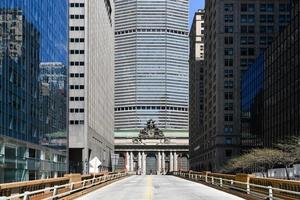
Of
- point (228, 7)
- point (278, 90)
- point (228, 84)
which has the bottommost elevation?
point (278, 90)

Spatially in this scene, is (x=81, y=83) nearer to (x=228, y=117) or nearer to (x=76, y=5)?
(x=76, y=5)

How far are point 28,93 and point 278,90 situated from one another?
42877mm

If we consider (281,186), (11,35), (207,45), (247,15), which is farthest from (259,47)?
(281,186)

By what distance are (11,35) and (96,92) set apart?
237 feet

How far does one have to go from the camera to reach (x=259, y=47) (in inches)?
5714

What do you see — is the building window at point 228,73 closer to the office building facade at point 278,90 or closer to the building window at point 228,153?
the building window at point 228,153

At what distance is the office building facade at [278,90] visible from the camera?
8431 centimetres

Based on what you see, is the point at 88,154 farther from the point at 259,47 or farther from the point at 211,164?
the point at 259,47

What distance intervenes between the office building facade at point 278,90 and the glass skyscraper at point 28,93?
35.9 metres

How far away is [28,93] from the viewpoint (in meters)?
72.7

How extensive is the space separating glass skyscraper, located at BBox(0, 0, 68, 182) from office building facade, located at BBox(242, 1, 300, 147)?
35.9 metres

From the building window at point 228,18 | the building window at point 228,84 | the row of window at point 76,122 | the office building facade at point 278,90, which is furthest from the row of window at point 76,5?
the building window at point 228,84

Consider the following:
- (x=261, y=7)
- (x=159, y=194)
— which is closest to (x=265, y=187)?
(x=159, y=194)

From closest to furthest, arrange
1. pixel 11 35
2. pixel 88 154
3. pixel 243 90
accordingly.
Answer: pixel 11 35, pixel 88 154, pixel 243 90
